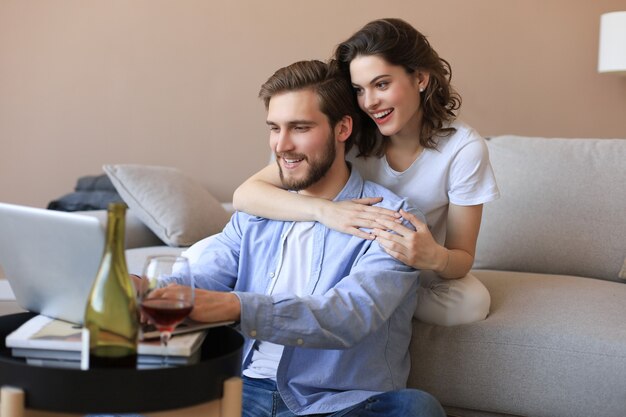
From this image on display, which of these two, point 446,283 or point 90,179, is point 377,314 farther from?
point 90,179

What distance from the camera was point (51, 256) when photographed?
1293mm

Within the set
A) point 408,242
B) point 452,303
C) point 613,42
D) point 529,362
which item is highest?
point 613,42

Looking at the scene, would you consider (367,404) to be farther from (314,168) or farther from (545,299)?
(545,299)

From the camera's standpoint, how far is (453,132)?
2.17 meters

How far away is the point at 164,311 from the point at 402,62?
1131 mm

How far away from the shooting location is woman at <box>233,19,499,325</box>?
2045 mm

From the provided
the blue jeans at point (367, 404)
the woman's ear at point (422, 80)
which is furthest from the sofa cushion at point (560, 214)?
the blue jeans at point (367, 404)

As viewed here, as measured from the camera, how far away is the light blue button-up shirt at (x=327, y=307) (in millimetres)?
1463

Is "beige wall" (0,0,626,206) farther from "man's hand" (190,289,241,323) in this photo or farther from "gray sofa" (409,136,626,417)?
"man's hand" (190,289,241,323)

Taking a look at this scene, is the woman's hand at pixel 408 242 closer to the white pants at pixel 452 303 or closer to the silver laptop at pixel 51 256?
the white pants at pixel 452 303

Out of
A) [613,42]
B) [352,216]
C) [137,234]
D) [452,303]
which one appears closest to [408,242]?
[352,216]

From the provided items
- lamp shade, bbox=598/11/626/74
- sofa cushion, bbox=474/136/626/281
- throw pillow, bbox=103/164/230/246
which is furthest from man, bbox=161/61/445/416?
lamp shade, bbox=598/11/626/74

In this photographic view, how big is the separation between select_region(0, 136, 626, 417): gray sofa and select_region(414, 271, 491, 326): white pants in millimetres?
24

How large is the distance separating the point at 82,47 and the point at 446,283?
2564 millimetres
